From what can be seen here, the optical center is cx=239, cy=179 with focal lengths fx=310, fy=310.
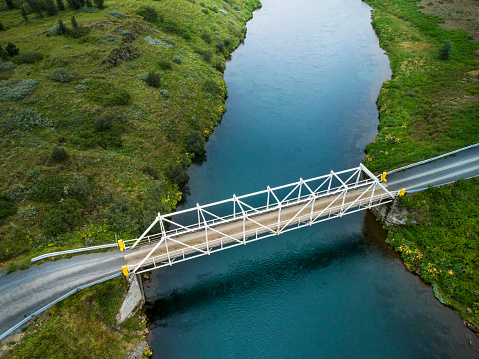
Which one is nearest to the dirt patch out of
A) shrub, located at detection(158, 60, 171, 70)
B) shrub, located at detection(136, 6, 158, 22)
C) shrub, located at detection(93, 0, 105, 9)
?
shrub, located at detection(158, 60, 171, 70)

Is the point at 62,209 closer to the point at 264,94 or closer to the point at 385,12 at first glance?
the point at 264,94

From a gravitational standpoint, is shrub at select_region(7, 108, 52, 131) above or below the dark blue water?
above

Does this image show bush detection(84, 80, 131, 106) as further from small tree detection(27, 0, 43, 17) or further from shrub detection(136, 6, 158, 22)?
small tree detection(27, 0, 43, 17)

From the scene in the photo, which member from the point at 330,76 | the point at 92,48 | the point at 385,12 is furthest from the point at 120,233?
the point at 385,12

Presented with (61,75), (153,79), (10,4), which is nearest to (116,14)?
(153,79)

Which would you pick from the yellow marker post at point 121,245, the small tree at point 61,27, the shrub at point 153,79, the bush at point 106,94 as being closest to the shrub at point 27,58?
the small tree at point 61,27

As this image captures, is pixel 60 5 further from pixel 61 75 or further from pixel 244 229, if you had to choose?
pixel 244 229
